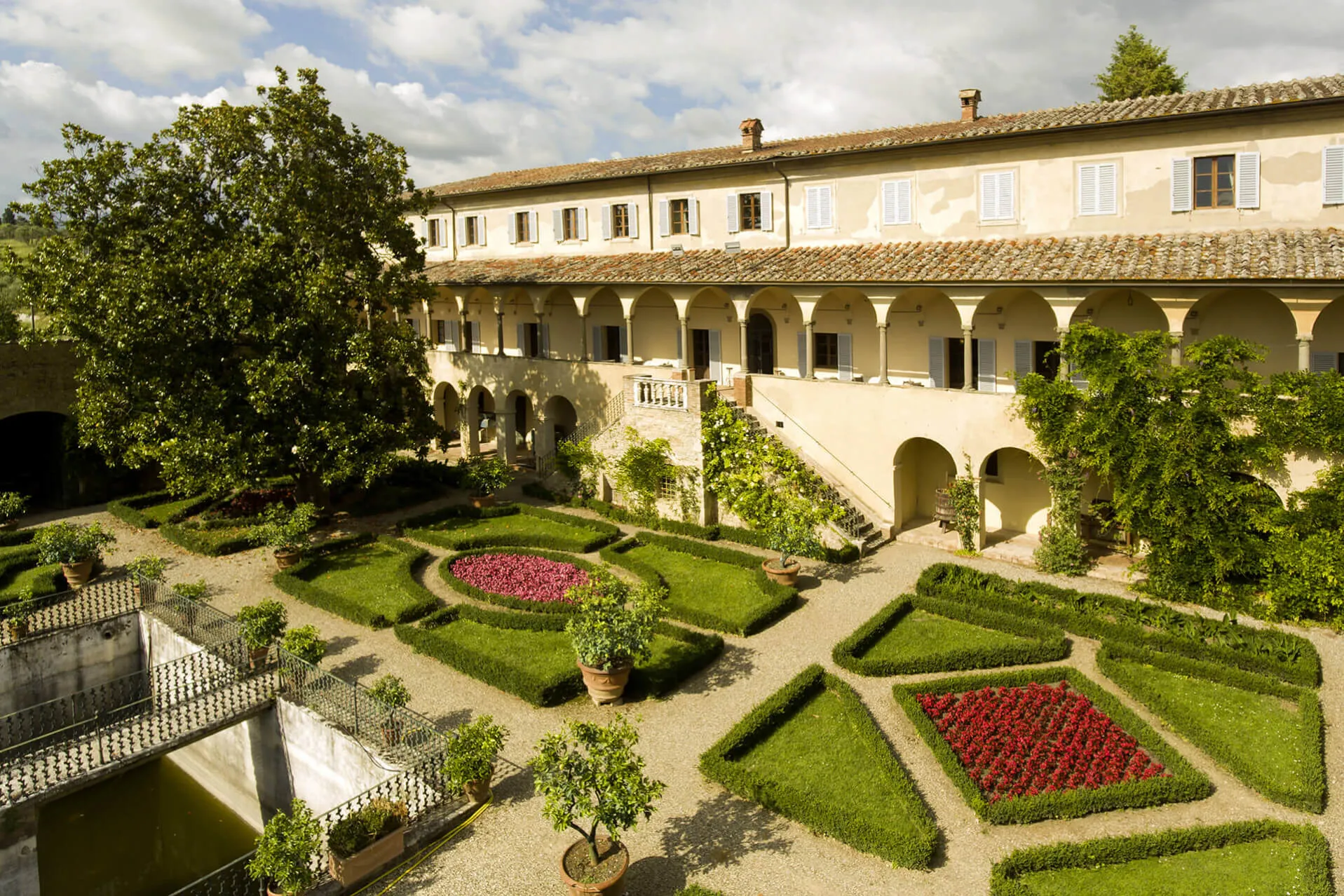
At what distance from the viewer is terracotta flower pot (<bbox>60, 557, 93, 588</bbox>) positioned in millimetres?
23172

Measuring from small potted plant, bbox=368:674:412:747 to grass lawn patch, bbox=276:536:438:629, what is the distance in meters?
4.92

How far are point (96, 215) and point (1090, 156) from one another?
2773cm

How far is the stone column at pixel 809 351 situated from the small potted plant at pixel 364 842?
1810cm

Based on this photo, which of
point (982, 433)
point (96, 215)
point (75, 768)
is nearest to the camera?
point (75, 768)

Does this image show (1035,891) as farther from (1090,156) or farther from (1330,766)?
(1090,156)

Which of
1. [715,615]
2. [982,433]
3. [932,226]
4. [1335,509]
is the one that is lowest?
[715,615]

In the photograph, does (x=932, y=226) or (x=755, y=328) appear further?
(x=755, y=328)

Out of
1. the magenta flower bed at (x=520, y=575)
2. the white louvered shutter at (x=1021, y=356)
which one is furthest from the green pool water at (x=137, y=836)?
the white louvered shutter at (x=1021, y=356)

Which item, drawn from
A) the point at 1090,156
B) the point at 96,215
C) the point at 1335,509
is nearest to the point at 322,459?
the point at 96,215

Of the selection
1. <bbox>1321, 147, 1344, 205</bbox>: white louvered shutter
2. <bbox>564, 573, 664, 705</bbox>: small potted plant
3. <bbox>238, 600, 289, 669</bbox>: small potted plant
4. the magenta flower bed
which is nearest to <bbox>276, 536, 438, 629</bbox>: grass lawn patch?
the magenta flower bed

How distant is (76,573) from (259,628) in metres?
9.52

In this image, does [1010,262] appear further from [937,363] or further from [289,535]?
[289,535]

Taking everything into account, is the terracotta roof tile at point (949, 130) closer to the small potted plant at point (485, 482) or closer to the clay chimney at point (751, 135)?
the clay chimney at point (751, 135)

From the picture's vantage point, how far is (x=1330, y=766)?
13.7m
